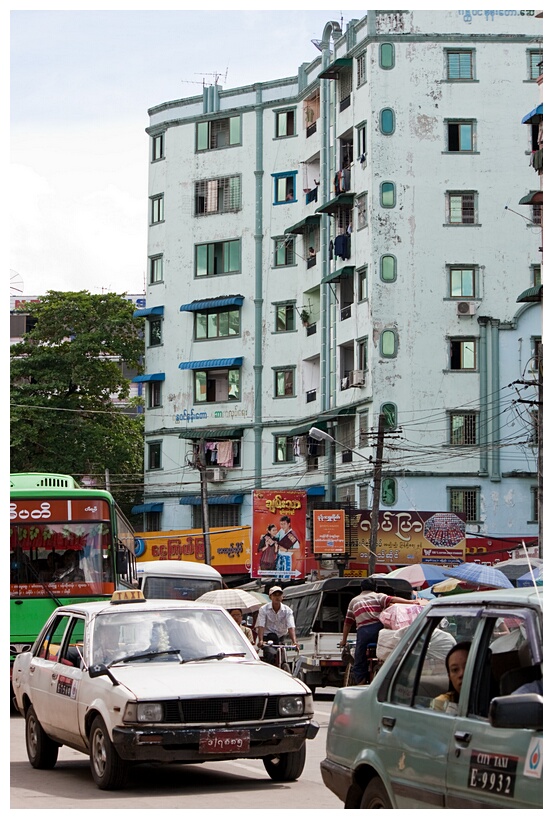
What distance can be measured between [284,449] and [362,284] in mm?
9705

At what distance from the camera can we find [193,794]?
10.9 metres

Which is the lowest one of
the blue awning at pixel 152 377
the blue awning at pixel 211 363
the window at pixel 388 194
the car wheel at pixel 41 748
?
the car wheel at pixel 41 748

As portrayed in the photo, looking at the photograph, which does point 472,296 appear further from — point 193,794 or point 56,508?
point 193,794

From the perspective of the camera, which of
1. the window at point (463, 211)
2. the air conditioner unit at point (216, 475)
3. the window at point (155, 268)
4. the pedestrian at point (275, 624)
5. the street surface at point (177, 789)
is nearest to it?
the street surface at point (177, 789)

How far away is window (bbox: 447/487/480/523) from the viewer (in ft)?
173

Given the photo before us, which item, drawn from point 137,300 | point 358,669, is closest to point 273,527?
point 358,669

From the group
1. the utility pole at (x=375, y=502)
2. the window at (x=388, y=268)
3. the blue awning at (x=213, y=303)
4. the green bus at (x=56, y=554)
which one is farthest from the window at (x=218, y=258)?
the green bus at (x=56, y=554)

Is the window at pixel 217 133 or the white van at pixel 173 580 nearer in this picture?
the white van at pixel 173 580

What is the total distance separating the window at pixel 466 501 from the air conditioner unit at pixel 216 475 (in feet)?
43.6

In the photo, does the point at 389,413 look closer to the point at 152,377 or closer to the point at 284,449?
the point at 284,449

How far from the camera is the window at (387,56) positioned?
55.2 meters

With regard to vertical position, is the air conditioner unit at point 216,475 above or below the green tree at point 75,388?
below

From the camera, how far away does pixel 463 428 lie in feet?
175

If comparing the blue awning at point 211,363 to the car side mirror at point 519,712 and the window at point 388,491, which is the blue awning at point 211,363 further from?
the car side mirror at point 519,712
